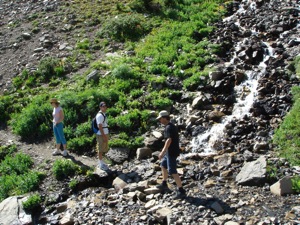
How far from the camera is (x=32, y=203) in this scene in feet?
42.4

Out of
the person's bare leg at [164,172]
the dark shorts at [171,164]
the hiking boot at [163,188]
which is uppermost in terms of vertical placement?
the dark shorts at [171,164]

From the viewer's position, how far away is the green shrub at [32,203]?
12.9 metres

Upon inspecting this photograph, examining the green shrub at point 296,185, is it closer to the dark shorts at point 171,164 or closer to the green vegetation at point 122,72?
the dark shorts at point 171,164

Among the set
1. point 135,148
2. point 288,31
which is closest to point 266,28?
point 288,31

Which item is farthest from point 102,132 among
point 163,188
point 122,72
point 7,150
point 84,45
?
point 84,45

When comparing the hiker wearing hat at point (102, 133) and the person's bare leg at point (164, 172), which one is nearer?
the person's bare leg at point (164, 172)

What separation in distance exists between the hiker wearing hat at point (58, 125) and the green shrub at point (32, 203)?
2789 mm

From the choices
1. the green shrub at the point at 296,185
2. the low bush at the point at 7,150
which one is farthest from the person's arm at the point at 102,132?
the green shrub at the point at 296,185

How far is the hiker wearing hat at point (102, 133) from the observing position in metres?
13.8

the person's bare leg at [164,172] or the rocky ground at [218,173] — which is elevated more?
the person's bare leg at [164,172]

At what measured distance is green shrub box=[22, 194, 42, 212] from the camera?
42.2 feet

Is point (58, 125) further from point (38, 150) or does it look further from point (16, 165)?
point (16, 165)

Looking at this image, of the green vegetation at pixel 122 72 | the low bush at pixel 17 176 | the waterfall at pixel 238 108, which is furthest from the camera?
the green vegetation at pixel 122 72

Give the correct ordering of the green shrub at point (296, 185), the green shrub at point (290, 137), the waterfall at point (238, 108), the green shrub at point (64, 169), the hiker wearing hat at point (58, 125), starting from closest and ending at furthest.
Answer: the green shrub at point (296, 185)
the green shrub at point (290, 137)
the green shrub at point (64, 169)
the hiker wearing hat at point (58, 125)
the waterfall at point (238, 108)
